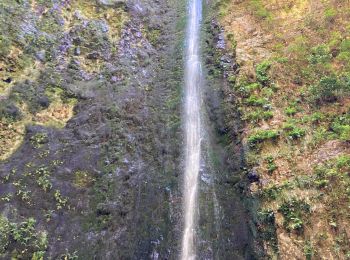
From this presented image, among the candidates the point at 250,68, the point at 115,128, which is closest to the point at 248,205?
the point at 115,128

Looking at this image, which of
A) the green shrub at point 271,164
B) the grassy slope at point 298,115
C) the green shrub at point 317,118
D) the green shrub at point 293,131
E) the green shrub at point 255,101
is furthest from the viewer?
the green shrub at point 255,101

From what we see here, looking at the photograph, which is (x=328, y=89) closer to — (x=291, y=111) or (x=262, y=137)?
(x=291, y=111)

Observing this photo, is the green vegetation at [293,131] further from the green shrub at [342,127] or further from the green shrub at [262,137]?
the green shrub at [342,127]

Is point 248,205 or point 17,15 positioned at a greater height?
point 17,15

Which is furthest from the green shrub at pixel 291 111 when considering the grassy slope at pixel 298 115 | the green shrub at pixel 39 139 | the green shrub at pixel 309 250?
the green shrub at pixel 39 139

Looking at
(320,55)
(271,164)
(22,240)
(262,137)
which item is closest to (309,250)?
(271,164)

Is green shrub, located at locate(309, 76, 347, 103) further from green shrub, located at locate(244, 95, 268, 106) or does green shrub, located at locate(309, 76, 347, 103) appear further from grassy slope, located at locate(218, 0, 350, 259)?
green shrub, located at locate(244, 95, 268, 106)

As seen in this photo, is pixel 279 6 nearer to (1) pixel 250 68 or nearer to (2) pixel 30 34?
(1) pixel 250 68
